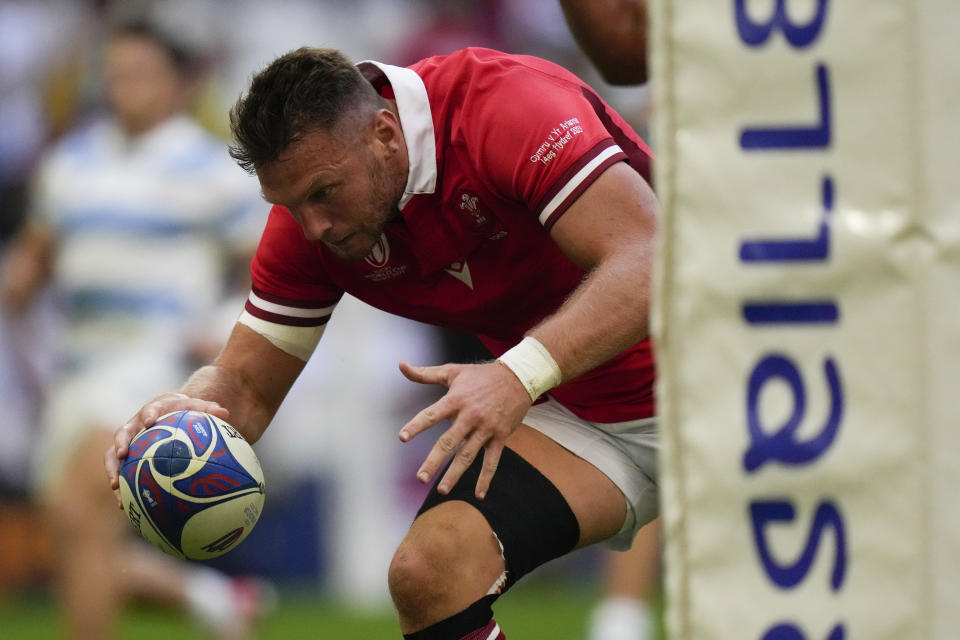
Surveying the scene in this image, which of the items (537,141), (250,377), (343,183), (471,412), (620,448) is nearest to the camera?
(471,412)

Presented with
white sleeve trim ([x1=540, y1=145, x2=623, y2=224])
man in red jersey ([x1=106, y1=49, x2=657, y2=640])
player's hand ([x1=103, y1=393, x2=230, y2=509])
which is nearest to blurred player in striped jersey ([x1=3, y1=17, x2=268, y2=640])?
man in red jersey ([x1=106, y1=49, x2=657, y2=640])

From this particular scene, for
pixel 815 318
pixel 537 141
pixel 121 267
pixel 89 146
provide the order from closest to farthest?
pixel 815 318
pixel 537 141
pixel 121 267
pixel 89 146

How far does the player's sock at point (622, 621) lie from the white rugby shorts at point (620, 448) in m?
2.25

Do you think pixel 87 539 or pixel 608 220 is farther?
pixel 87 539

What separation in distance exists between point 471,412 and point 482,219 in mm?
867

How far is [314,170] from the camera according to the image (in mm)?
3535

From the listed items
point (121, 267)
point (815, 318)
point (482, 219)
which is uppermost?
point (815, 318)

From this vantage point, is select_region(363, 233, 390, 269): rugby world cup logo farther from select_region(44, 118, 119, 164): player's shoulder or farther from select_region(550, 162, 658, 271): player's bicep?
select_region(44, 118, 119, 164): player's shoulder

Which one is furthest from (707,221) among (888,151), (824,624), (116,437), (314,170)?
(116,437)

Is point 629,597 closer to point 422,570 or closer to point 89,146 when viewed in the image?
point 422,570

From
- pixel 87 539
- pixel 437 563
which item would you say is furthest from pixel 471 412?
pixel 87 539

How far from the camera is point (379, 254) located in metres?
3.79

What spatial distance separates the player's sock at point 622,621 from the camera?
618 cm

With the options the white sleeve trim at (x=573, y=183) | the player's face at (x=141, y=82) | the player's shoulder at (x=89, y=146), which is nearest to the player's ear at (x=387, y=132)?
the white sleeve trim at (x=573, y=183)
